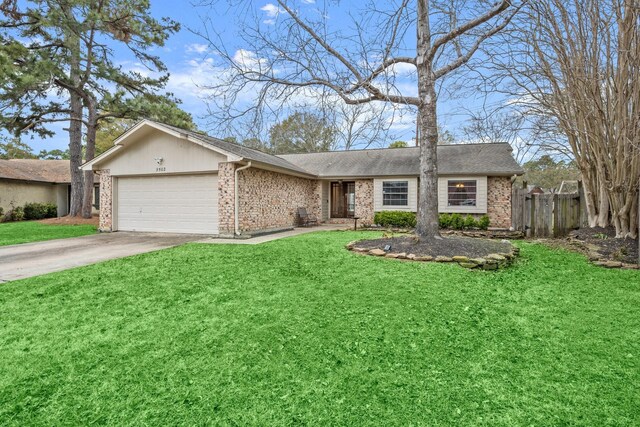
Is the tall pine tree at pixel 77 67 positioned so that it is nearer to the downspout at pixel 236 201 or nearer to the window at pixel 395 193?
Result: the downspout at pixel 236 201

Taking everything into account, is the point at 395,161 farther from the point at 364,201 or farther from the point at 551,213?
the point at 551,213

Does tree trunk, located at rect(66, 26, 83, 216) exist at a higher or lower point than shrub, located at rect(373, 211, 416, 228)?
higher

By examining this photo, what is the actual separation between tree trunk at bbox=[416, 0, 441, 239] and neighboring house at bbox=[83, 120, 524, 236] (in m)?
5.51

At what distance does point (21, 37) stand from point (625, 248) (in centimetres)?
2360

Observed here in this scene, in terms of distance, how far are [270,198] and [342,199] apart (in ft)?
19.0

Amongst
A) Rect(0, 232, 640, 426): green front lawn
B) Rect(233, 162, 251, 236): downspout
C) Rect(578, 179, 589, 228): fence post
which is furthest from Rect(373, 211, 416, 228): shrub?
Rect(0, 232, 640, 426): green front lawn

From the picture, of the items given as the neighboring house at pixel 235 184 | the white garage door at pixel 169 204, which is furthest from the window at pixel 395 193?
the white garage door at pixel 169 204

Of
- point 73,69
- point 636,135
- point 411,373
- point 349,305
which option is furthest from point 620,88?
point 73,69

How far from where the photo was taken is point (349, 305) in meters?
4.18

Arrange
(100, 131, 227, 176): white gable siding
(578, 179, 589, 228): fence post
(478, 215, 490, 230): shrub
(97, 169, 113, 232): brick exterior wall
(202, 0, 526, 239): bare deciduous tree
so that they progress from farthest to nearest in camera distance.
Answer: (478, 215, 490, 230): shrub, (97, 169, 113, 232): brick exterior wall, (100, 131, 227, 176): white gable siding, (578, 179, 589, 228): fence post, (202, 0, 526, 239): bare deciduous tree

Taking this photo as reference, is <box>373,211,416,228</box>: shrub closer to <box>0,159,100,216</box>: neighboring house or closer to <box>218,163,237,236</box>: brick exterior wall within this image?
<box>218,163,237,236</box>: brick exterior wall

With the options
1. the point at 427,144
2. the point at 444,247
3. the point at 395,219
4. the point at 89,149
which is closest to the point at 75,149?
the point at 89,149

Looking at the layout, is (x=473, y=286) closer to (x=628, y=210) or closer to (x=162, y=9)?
(x=628, y=210)

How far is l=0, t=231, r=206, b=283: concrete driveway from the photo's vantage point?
634 cm
